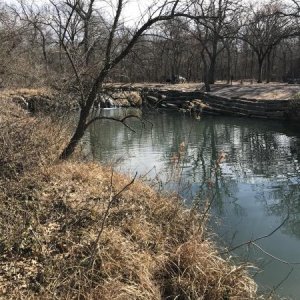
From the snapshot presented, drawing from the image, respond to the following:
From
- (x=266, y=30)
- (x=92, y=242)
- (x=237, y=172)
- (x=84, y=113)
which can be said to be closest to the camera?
(x=92, y=242)

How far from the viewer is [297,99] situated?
90.7 feet

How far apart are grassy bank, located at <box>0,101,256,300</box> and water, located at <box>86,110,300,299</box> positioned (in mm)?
1076

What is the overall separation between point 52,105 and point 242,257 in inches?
251

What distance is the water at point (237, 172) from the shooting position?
7.51m

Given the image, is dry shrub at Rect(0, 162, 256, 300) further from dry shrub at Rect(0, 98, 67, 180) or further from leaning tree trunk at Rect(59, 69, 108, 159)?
leaning tree trunk at Rect(59, 69, 108, 159)

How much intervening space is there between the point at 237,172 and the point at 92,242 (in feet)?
32.4

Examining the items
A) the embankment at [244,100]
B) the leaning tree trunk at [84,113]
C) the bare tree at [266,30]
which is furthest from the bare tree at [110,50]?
the bare tree at [266,30]

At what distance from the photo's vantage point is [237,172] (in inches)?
567

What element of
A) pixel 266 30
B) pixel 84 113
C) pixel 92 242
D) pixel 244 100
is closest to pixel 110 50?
pixel 84 113

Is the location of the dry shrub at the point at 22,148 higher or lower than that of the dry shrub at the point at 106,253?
higher

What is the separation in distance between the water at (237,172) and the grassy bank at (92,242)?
1076 millimetres

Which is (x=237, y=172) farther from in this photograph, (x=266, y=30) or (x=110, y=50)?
(x=266, y=30)

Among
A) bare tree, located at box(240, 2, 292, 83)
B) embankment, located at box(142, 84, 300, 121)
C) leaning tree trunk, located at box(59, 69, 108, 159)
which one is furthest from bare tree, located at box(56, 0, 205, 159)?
bare tree, located at box(240, 2, 292, 83)

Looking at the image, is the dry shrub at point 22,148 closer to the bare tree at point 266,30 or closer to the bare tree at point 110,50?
the bare tree at point 110,50
